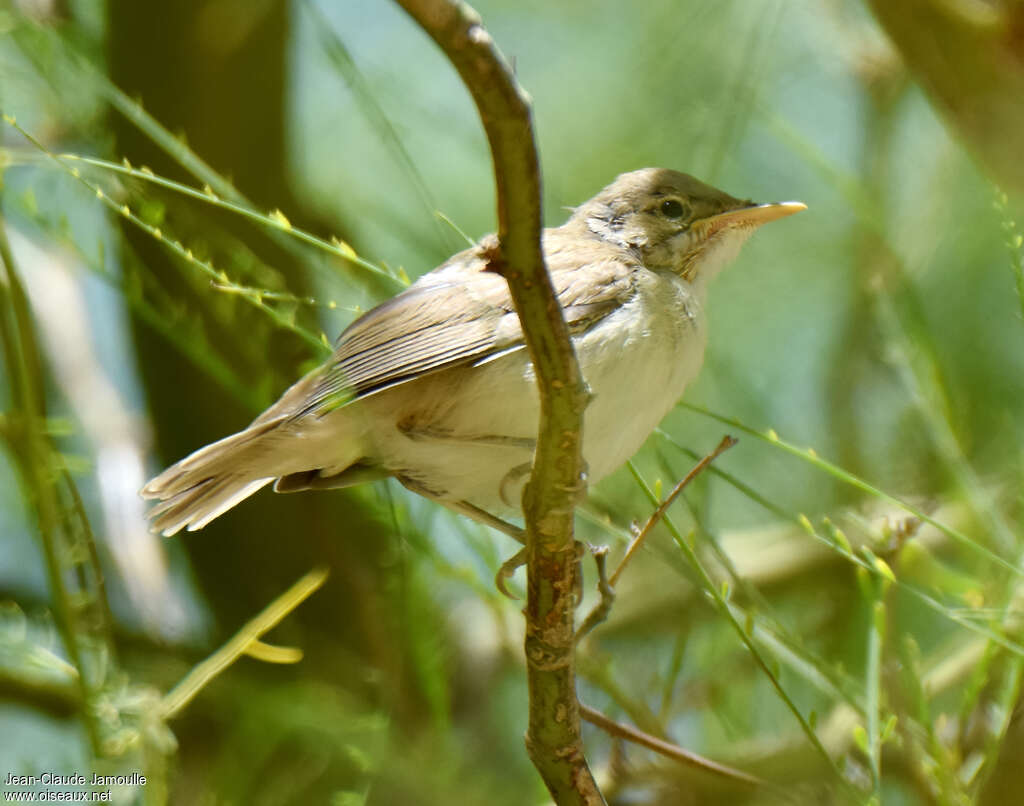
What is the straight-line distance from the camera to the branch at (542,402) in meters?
1.53

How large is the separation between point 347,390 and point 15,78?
183 cm

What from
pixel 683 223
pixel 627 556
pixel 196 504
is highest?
pixel 683 223

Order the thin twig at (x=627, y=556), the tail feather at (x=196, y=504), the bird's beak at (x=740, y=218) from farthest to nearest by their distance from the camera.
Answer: the bird's beak at (x=740, y=218), the tail feather at (x=196, y=504), the thin twig at (x=627, y=556)

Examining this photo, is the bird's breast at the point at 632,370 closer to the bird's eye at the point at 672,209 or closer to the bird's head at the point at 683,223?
the bird's head at the point at 683,223

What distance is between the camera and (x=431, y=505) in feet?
11.1

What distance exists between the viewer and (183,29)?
4934mm

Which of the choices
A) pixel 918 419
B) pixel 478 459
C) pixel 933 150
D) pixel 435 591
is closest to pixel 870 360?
pixel 918 419

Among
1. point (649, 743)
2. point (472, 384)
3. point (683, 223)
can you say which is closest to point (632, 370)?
point (472, 384)

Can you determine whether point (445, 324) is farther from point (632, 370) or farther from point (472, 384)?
point (632, 370)

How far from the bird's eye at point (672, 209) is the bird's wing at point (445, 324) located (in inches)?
13.8

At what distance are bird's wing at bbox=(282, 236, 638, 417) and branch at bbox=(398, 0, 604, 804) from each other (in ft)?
2.31

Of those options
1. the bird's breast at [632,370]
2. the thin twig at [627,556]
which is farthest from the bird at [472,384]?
the thin twig at [627,556]

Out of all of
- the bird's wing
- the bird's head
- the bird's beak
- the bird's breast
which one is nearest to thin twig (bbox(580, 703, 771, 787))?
the bird's breast

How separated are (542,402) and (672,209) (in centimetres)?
153
